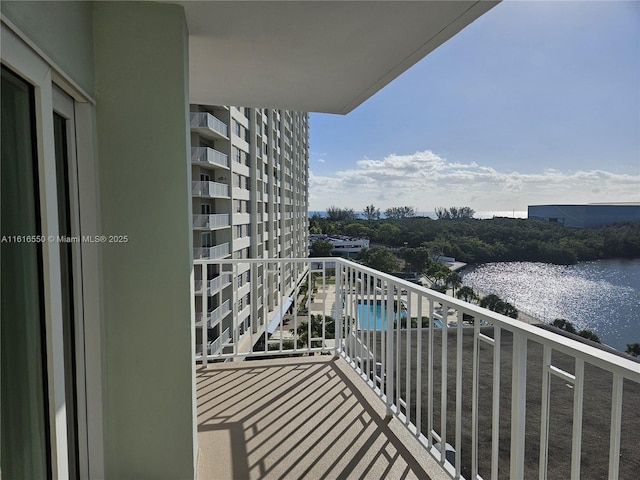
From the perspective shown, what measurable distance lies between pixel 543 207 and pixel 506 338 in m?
5.93

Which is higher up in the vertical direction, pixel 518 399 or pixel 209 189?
pixel 209 189

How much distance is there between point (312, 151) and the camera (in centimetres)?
5469

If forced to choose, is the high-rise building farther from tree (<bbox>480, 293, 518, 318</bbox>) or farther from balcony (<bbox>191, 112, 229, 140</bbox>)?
tree (<bbox>480, 293, 518, 318</bbox>)

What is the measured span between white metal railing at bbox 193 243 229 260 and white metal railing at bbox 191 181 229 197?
3.00 m

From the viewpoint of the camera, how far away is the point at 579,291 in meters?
7.86

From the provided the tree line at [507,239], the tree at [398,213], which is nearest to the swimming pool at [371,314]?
the tree line at [507,239]

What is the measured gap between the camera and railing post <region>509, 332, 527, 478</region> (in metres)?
1.32

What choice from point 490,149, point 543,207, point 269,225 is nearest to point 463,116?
point 490,149

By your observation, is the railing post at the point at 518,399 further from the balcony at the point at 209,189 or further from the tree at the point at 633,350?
the balcony at the point at 209,189

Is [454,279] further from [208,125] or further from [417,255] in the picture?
[208,125]

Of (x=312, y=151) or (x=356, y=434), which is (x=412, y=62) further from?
(x=312, y=151)

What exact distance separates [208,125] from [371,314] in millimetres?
19069

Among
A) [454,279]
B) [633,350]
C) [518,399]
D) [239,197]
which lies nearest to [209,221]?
[239,197]

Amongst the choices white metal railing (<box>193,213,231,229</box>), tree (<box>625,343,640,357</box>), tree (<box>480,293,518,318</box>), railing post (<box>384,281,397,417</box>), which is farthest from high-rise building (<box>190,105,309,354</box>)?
tree (<box>480,293,518,318</box>)
